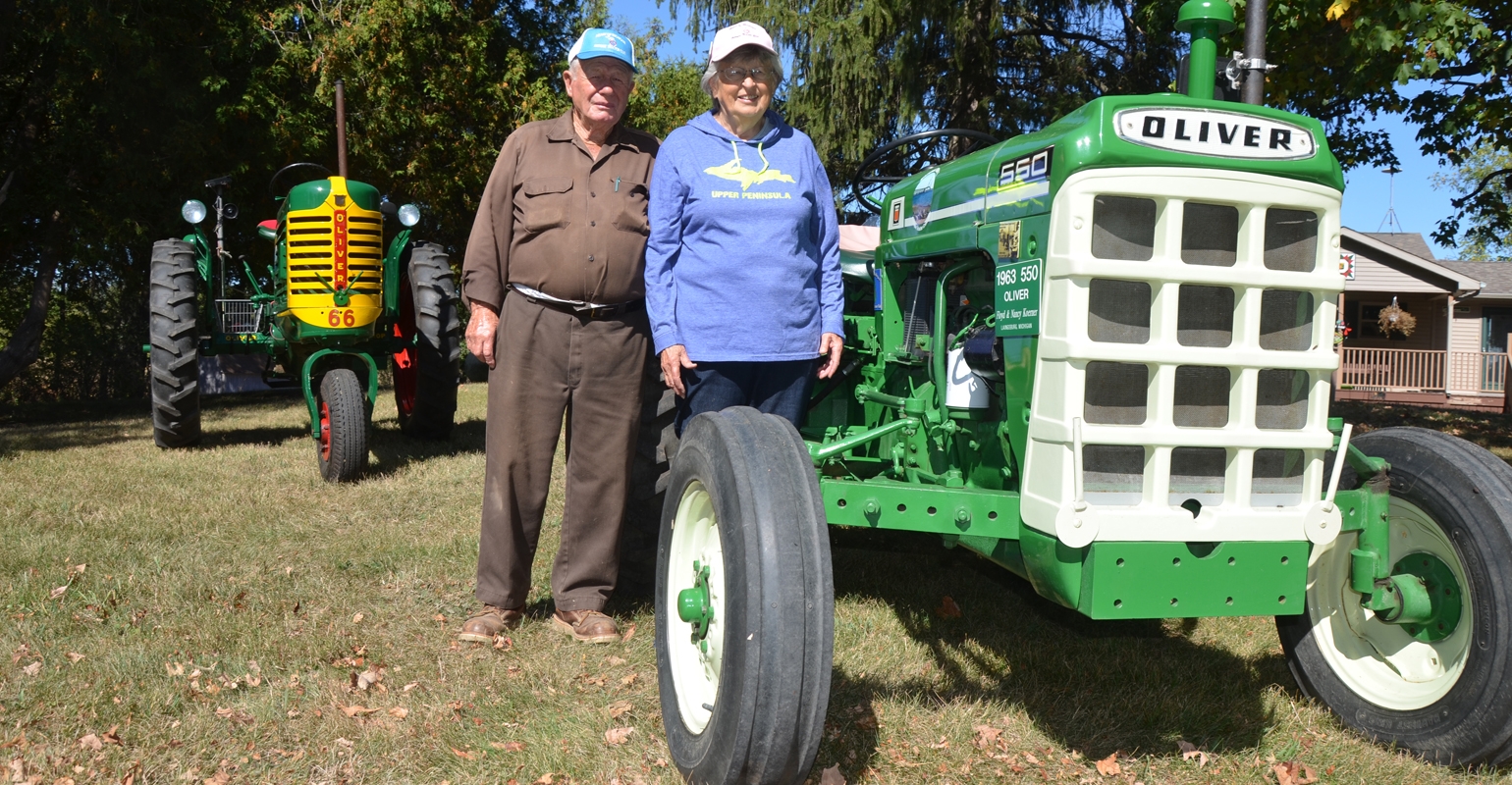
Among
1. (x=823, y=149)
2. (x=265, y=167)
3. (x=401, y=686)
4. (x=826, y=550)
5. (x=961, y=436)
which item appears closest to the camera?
(x=826, y=550)

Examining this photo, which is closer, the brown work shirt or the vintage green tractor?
the vintage green tractor

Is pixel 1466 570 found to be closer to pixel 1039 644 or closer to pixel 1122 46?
pixel 1039 644

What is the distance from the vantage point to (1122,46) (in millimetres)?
14086

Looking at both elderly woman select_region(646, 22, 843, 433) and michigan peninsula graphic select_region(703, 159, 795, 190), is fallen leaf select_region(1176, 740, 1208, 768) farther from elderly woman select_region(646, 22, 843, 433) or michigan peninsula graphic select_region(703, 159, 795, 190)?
michigan peninsula graphic select_region(703, 159, 795, 190)

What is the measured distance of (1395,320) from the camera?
Result: 22.9 metres

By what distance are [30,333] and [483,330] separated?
1282 centimetres

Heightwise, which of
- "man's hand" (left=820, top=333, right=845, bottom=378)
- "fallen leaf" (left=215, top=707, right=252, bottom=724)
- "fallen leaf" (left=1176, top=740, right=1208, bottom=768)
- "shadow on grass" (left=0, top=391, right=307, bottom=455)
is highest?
"man's hand" (left=820, top=333, right=845, bottom=378)

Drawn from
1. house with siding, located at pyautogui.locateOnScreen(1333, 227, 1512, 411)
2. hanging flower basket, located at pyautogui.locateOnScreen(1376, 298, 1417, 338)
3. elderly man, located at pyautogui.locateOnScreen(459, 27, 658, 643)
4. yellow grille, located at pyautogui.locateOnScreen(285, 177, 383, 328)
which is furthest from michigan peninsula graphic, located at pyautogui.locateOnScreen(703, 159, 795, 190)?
hanging flower basket, located at pyautogui.locateOnScreen(1376, 298, 1417, 338)

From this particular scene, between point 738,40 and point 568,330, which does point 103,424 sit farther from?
point 738,40

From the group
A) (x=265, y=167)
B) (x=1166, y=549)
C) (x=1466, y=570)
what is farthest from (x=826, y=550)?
(x=265, y=167)

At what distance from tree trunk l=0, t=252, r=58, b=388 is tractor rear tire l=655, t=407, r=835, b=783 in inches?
552

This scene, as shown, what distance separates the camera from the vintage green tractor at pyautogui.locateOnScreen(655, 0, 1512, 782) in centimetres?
226


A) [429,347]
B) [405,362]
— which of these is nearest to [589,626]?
[429,347]

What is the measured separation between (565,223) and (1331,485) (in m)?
2.33
